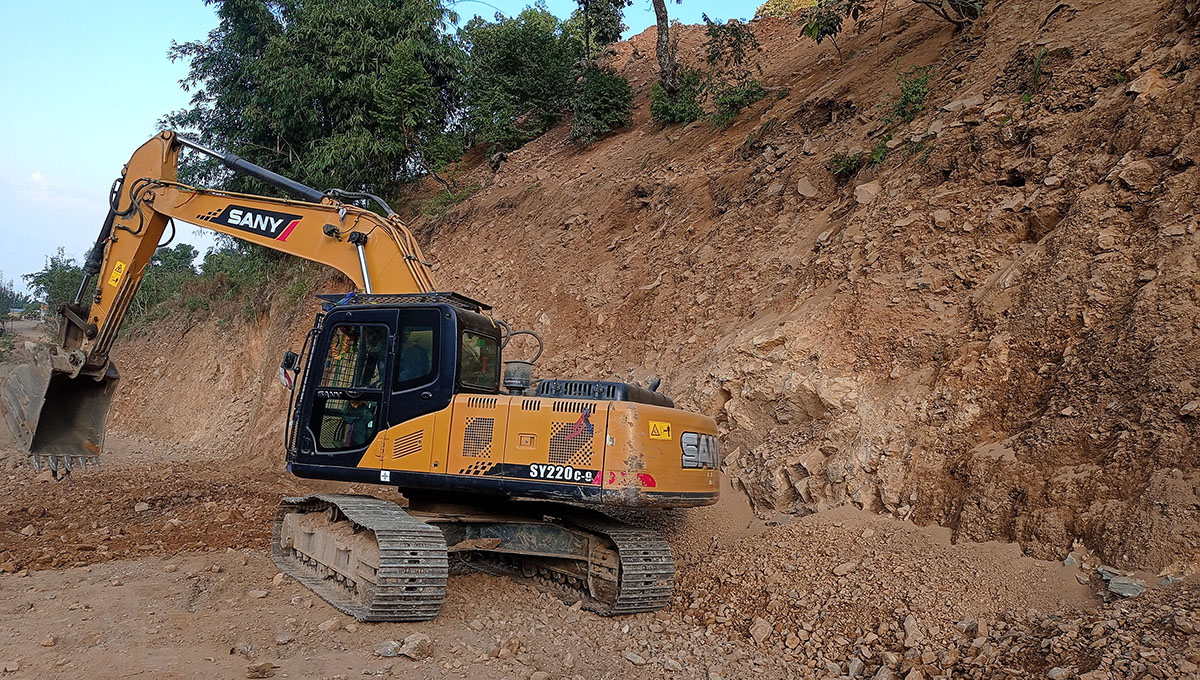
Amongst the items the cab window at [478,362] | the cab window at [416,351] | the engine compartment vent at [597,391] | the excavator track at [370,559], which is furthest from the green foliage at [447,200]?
the engine compartment vent at [597,391]

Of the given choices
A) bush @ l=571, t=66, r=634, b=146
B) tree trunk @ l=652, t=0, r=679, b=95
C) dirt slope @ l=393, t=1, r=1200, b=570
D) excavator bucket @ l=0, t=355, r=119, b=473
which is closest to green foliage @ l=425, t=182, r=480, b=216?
bush @ l=571, t=66, r=634, b=146

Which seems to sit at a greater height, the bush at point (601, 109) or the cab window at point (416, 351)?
the bush at point (601, 109)

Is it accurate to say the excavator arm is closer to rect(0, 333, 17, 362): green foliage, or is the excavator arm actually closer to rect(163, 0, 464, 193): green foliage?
rect(163, 0, 464, 193): green foliage

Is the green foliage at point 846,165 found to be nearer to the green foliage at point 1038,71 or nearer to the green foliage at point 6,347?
the green foliage at point 1038,71

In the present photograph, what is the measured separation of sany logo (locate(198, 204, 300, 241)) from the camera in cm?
802

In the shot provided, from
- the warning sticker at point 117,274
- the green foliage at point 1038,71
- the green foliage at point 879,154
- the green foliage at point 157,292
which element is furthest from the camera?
the green foliage at point 157,292

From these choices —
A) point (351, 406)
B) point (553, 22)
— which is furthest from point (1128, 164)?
point (553, 22)

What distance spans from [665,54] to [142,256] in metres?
9.38

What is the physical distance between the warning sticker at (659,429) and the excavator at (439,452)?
13 millimetres

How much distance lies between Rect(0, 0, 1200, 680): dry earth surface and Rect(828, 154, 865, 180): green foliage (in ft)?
0.45

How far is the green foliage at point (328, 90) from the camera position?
16750 millimetres

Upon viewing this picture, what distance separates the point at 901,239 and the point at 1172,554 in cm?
396

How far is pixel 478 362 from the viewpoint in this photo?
6.35 metres

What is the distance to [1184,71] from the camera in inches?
264
